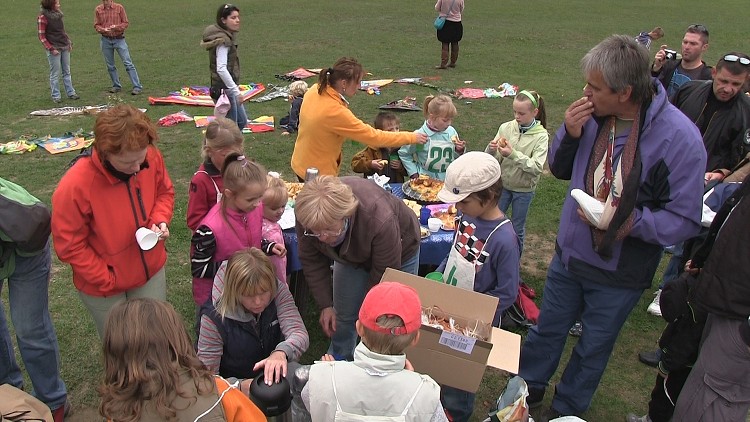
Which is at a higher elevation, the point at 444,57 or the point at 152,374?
the point at 152,374

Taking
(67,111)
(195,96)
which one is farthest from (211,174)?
(67,111)

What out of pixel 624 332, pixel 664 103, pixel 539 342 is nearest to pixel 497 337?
pixel 539 342

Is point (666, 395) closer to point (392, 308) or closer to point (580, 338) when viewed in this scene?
point (580, 338)

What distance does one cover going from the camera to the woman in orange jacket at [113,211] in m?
2.99

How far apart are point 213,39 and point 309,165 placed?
12.3ft

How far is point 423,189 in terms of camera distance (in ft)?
16.4

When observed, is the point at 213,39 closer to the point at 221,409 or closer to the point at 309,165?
the point at 309,165

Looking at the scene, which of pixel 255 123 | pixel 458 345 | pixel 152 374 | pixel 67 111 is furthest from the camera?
pixel 67 111

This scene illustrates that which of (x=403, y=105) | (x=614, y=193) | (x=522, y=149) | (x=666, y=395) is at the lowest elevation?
(x=666, y=395)

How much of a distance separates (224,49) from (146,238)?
5.23m

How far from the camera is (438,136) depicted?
5.41 m

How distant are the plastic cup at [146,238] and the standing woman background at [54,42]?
369 inches

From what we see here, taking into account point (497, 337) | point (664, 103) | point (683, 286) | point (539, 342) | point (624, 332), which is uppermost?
point (664, 103)

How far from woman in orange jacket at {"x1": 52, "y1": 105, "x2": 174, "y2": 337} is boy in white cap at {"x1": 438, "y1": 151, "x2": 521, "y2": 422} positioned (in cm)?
183
